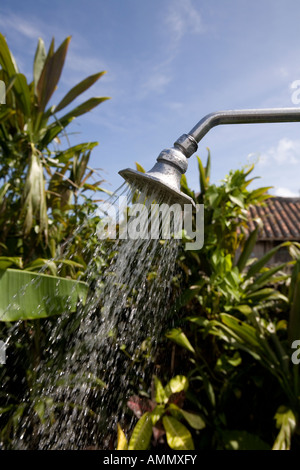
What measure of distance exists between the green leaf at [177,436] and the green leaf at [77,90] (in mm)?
2108

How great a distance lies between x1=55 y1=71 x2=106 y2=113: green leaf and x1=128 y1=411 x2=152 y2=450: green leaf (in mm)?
2050

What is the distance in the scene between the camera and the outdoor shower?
0.90 meters

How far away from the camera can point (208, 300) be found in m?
2.33

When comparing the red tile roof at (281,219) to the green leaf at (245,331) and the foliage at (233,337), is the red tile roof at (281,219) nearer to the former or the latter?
the foliage at (233,337)

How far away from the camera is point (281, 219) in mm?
9398

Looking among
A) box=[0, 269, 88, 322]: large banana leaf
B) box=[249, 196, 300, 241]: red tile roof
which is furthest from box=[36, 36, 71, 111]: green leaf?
box=[249, 196, 300, 241]: red tile roof

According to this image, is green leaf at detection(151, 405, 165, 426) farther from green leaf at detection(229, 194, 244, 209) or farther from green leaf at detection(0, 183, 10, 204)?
green leaf at detection(0, 183, 10, 204)

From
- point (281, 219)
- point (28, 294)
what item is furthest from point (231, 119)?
point (281, 219)

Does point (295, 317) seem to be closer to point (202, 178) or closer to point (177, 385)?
point (177, 385)

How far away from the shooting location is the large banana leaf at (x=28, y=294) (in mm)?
1660

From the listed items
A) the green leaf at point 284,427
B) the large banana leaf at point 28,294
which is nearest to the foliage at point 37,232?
the large banana leaf at point 28,294

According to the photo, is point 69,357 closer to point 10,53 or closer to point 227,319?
point 227,319

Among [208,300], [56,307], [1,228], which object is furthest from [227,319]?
[1,228]

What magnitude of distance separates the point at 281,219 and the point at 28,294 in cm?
862
